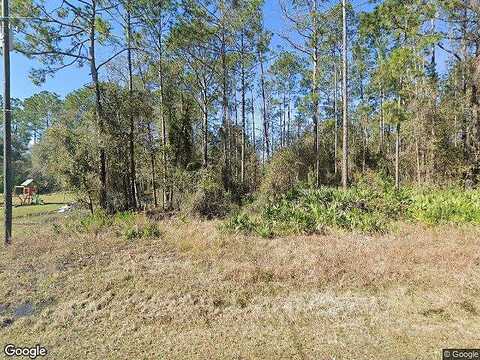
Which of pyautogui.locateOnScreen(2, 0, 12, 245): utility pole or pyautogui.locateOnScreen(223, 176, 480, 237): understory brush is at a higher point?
pyautogui.locateOnScreen(2, 0, 12, 245): utility pole

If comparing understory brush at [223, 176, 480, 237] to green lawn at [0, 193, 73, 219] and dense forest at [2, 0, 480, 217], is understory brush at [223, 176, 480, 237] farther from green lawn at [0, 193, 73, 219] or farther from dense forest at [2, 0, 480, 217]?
green lawn at [0, 193, 73, 219]

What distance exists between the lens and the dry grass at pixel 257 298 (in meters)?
3.15

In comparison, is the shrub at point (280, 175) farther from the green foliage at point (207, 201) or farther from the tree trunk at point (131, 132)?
the tree trunk at point (131, 132)

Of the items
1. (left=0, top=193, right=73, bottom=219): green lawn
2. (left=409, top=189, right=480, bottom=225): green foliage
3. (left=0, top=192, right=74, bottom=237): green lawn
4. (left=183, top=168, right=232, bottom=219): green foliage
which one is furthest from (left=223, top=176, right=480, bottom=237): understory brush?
(left=0, top=193, right=73, bottom=219): green lawn

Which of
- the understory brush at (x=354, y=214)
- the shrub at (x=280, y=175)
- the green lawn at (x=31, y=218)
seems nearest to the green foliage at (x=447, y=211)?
the understory brush at (x=354, y=214)

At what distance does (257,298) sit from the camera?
4203mm

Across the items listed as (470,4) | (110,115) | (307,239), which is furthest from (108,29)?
(470,4)

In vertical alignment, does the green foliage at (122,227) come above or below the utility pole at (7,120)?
below

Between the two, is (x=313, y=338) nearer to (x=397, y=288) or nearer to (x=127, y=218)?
(x=397, y=288)

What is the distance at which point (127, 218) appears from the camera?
959cm

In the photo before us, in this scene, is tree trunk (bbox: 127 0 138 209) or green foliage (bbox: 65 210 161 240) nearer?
green foliage (bbox: 65 210 161 240)

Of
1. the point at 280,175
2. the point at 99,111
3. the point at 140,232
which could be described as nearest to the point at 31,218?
the point at 99,111

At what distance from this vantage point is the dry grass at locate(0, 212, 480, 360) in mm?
3154

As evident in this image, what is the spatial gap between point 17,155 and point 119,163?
42.8 meters
